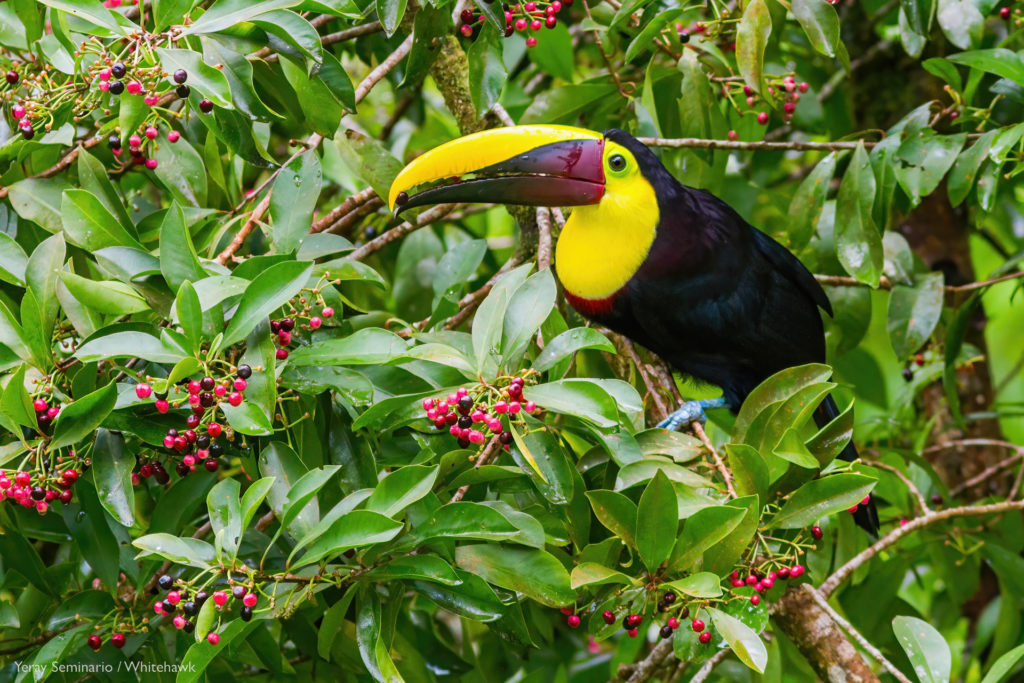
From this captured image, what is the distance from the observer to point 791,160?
4445mm

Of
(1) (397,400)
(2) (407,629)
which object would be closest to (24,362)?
(1) (397,400)

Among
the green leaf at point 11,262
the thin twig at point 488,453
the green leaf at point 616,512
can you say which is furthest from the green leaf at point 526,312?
the green leaf at point 11,262

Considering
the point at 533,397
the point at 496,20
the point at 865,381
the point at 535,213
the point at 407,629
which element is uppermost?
the point at 496,20

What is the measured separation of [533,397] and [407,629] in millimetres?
1047

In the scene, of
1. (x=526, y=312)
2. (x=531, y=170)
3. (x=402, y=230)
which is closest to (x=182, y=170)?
(x=402, y=230)

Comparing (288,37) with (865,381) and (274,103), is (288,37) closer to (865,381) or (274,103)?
(274,103)

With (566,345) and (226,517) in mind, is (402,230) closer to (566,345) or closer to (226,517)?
(566,345)

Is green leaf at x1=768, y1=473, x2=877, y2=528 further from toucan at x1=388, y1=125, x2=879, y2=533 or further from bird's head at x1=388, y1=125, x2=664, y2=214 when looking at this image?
bird's head at x1=388, y1=125, x2=664, y2=214

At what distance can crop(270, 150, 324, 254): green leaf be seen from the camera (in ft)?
6.64

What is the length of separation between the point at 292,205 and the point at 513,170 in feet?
2.35

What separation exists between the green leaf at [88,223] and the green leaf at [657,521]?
3.41 ft

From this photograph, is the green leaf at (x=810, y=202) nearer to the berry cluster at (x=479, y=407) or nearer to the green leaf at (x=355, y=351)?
the berry cluster at (x=479, y=407)

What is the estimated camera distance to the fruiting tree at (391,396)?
169cm

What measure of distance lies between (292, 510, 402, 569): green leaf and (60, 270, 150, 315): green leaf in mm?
528
